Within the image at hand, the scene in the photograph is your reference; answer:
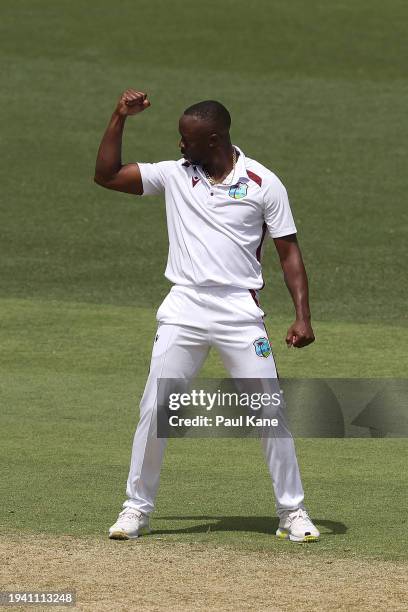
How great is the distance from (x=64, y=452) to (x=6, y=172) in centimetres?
1747

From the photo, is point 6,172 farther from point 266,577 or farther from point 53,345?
point 266,577

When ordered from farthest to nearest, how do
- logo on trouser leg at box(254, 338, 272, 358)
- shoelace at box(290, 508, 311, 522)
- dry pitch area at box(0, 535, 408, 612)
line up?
1. shoelace at box(290, 508, 311, 522)
2. logo on trouser leg at box(254, 338, 272, 358)
3. dry pitch area at box(0, 535, 408, 612)

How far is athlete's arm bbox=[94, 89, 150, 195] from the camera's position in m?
7.95

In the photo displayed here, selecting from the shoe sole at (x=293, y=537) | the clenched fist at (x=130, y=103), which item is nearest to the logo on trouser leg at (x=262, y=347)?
the shoe sole at (x=293, y=537)

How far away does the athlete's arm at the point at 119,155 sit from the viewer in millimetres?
7945

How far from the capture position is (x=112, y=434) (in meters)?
11.2

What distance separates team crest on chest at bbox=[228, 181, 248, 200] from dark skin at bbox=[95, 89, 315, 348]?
0.12 metres

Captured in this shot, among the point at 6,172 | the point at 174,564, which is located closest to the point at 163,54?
the point at 6,172

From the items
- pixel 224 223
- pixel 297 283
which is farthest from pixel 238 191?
pixel 297 283

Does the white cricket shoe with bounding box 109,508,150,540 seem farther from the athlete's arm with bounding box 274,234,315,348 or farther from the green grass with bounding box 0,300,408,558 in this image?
the athlete's arm with bounding box 274,234,315,348

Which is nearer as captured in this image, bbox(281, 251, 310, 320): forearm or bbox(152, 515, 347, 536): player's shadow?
bbox(281, 251, 310, 320): forearm

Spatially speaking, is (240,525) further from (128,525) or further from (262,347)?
(262,347)

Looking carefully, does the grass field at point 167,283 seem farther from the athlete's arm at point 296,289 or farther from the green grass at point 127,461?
the athlete's arm at point 296,289

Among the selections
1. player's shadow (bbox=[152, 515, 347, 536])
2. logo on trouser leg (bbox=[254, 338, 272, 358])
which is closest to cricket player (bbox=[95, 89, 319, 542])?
logo on trouser leg (bbox=[254, 338, 272, 358])
